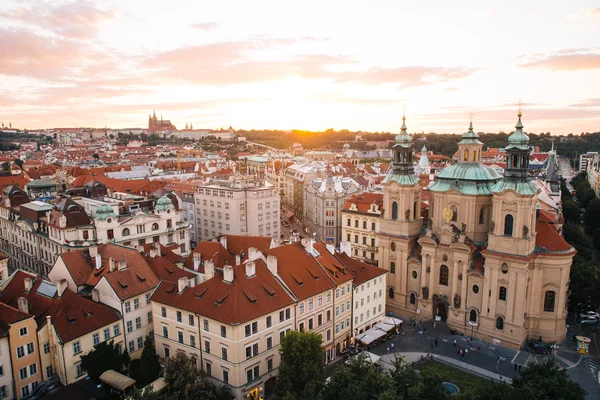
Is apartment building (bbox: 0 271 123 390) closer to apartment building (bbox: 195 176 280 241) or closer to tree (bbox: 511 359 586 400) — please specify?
tree (bbox: 511 359 586 400)

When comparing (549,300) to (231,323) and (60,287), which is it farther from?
(60,287)

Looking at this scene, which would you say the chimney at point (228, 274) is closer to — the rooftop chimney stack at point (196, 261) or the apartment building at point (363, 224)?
the rooftop chimney stack at point (196, 261)

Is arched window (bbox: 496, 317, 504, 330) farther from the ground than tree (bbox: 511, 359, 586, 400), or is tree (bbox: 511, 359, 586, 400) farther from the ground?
tree (bbox: 511, 359, 586, 400)

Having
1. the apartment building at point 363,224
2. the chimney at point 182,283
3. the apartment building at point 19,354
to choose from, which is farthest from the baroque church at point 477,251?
the apartment building at point 19,354

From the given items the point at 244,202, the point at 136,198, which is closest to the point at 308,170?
the point at 244,202

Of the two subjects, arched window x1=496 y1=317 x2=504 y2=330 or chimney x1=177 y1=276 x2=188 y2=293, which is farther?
arched window x1=496 y1=317 x2=504 y2=330

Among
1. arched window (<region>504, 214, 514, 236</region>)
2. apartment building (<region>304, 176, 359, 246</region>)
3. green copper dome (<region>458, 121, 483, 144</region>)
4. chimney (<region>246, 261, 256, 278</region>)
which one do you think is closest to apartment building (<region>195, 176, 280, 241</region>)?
apartment building (<region>304, 176, 359, 246</region>)

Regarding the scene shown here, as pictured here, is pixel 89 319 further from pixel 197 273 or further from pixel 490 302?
pixel 490 302
